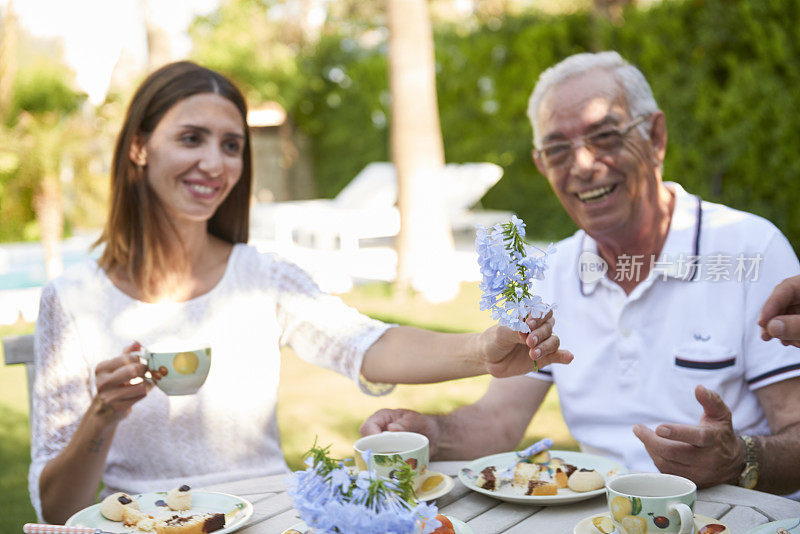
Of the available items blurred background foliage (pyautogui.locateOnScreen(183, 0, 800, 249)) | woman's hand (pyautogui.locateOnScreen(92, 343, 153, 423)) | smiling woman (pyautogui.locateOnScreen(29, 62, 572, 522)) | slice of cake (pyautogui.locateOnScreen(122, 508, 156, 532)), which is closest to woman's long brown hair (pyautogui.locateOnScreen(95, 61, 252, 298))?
smiling woman (pyautogui.locateOnScreen(29, 62, 572, 522))

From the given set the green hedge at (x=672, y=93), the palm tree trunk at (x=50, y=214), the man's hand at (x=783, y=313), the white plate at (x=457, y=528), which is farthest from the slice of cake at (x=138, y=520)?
the palm tree trunk at (x=50, y=214)

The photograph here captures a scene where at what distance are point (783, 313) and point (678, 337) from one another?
1.96ft

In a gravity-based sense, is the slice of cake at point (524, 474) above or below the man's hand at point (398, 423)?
below

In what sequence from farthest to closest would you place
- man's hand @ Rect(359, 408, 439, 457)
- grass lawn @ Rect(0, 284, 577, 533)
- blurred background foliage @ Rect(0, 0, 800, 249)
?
1. blurred background foliage @ Rect(0, 0, 800, 249)
2. grass lawn @ Rect(0, 284, 577, 533)
3. man's hand @ Rect(359, 408, 439, 457)

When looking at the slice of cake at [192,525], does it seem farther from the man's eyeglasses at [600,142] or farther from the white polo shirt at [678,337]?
the man's eyeglasses at [600,142]

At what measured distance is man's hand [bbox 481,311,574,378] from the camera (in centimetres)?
149

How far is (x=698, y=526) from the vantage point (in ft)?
4.62

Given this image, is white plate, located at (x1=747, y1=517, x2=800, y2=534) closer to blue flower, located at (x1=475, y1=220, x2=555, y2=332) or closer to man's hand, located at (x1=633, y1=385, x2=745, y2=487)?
man's hand, located at (x1=633, y1=385, x2=745, y2=487)

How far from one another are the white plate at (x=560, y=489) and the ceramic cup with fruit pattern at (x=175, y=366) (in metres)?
0.62

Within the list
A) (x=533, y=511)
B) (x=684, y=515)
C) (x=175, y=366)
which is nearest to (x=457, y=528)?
(x=533, y=511)

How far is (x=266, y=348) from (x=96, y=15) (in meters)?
18.5

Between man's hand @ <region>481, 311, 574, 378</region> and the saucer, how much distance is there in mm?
293

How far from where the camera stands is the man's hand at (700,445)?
1682 mm

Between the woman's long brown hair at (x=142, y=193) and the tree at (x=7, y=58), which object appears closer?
the woman's long brown hair at (x=142, y=193)
